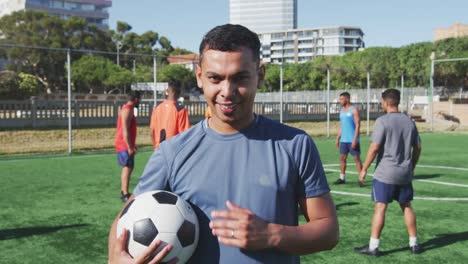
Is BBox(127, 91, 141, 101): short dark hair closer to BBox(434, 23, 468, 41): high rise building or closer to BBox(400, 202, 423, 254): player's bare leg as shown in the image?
BBox(400, 202, 423, 254): player's bare leg

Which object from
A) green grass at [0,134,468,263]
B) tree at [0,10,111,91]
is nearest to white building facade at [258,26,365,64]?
tree at [0,10,111,91]

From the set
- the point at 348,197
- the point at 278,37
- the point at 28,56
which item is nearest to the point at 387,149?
the point at 348,197

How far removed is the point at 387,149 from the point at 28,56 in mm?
57447

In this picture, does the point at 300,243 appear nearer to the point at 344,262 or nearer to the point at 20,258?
the point at 344,262

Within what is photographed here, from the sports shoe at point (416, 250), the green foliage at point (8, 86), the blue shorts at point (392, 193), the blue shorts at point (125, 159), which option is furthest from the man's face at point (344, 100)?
the green foliage at point (8, 86)

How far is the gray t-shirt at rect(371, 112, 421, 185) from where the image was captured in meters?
5.90

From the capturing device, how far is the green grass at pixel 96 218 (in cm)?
568

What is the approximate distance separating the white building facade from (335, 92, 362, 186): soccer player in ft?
431

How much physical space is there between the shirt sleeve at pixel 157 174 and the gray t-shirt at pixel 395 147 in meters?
4.39

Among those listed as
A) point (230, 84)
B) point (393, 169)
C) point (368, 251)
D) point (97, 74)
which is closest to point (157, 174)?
point (230, 84)

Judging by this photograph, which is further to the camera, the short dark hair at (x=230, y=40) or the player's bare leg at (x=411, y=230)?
the player's bare leg at (x=411, y=230)

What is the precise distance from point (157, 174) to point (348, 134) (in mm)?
9276

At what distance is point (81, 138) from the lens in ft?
58.3

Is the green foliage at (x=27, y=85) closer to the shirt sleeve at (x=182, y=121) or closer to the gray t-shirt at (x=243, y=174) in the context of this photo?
the shirt sleeve at (x=182, y=121)
